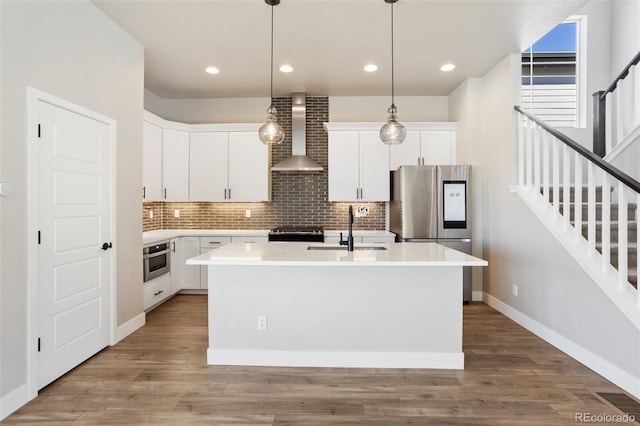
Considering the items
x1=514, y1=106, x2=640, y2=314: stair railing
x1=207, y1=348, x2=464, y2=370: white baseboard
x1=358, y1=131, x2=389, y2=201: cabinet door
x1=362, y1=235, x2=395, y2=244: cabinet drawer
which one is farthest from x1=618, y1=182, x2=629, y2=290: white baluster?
x1=358, y1=131, x2=389, y2=201: cabinet door

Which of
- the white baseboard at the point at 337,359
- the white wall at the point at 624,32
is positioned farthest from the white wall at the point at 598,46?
the white baseboard at the point at 337,359

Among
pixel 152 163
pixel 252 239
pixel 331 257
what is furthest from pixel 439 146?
pixel 152 163

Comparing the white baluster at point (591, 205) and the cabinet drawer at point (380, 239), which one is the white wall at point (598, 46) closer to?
the white baluster at point (591, 205)

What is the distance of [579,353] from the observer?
309 cm

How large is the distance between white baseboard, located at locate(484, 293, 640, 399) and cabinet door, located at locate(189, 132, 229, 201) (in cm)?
413

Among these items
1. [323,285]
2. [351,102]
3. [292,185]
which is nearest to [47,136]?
[323,285]

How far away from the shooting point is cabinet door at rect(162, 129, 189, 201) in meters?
5.27

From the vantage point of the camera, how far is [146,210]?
5.48 meters

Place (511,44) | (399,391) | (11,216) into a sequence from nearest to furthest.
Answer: (11,216)
(399,391)
(511,44)

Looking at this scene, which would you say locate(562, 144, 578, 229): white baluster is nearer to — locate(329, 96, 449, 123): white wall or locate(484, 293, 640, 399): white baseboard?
locate(484, 293, 640, 399): white baseboard

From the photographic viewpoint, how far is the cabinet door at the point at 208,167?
5574mm

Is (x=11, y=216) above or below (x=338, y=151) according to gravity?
below

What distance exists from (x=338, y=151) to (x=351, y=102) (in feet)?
3.08

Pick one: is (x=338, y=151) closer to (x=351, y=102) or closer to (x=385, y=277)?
(x=351, y=102)
